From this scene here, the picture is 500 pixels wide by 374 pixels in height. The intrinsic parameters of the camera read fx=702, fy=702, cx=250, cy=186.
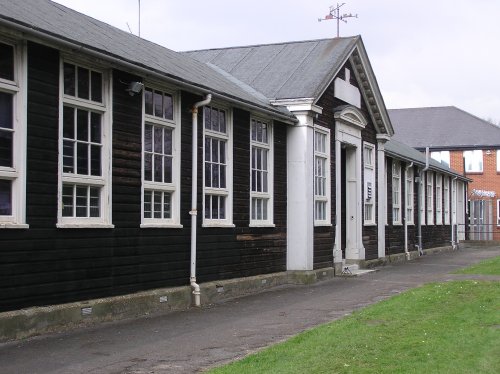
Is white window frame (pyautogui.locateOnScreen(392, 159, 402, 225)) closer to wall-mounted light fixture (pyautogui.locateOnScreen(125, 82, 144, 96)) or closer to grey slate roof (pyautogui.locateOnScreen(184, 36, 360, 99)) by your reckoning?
grey slate roof (pyautogui.locateOnScreen(184, 36, 360, 99))

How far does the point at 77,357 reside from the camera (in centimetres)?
811

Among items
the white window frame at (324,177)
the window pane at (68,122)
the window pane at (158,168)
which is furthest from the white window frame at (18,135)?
the white window frame at (324,177)

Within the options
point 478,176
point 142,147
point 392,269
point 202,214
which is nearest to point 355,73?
point 392,269

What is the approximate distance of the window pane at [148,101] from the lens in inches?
466

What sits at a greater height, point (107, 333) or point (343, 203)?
point (343, 203)

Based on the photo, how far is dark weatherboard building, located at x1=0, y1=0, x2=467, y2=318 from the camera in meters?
9.34

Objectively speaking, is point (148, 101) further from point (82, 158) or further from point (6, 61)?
point (6, 61)

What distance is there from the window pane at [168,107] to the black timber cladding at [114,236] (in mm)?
283

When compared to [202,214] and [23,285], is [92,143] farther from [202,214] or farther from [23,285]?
[202,214]

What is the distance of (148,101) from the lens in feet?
39.1

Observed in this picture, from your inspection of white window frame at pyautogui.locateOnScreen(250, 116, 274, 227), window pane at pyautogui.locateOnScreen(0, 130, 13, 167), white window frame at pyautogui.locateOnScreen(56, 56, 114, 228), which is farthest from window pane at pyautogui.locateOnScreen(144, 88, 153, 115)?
white window frame at pyautogui.locateOnScreen(250, 116, 274, 227)

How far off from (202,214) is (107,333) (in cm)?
404

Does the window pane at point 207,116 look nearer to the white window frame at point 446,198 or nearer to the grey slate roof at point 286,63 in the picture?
the grey slate roof at point 286,63

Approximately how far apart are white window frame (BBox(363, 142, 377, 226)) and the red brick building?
72.5ft
